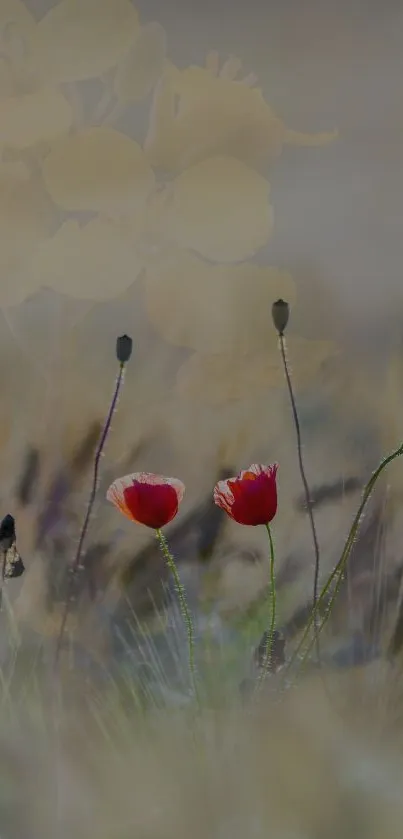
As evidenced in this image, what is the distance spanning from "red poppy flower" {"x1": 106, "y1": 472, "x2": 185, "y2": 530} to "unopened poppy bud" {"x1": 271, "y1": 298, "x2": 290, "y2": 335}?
0.21m

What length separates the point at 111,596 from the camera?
0.88 m

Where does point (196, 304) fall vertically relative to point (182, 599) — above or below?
above

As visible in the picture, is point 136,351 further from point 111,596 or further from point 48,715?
point 48,715

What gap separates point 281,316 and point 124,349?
184mm

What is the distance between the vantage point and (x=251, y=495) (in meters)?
0.87

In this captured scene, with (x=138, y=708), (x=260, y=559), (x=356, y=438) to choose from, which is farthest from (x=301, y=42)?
(x=138, y=708)

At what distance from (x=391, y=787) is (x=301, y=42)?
83 centimetres

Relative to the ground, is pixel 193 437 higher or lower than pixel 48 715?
higher

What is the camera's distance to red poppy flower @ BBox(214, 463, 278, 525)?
0.87 meters

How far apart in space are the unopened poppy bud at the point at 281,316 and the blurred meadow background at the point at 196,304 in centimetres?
1
